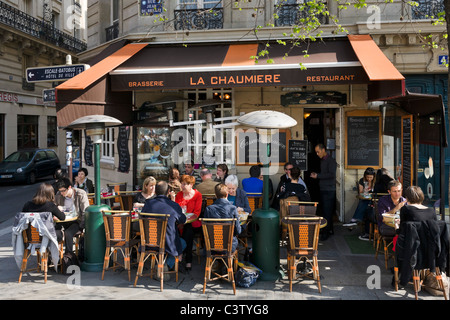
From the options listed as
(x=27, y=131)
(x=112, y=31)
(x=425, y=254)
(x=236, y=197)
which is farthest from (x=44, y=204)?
(x=27, y=131)

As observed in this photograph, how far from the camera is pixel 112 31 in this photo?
11727 mm

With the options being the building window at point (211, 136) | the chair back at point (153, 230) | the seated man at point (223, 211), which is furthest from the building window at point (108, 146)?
the seated man at point (223, 211)

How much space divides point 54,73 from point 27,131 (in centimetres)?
2003

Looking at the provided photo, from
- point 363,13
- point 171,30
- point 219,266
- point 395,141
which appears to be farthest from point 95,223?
point 363,13

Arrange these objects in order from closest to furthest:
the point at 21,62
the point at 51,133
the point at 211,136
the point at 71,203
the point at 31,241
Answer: the point at 31,241 < the point at 71,203 < the point at 211,136 < the point at 21,62 < the point at 51,133

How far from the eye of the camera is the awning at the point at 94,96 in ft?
24.2

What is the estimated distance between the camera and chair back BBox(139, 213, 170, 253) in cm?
578

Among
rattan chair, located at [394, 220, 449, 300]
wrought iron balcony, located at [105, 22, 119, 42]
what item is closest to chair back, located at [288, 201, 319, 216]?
rattan chair, located at [394, 220, 449, 300]

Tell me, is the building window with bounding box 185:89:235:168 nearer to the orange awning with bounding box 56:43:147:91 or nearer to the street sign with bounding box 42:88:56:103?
the orange awning with bounding box 56:43:147:91

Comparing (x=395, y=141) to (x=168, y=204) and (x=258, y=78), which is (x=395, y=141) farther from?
(x=168, y=204)

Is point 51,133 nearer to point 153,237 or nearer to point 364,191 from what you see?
point 364,191

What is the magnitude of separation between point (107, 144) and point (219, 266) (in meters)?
6.91

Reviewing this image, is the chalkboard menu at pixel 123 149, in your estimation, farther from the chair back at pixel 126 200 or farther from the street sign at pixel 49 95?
the street sign at pixel 49 95

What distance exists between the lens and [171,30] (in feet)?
32.7
